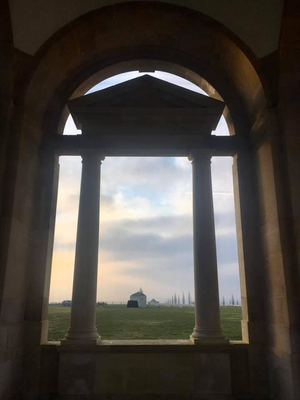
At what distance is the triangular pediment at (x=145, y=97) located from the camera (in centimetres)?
2725

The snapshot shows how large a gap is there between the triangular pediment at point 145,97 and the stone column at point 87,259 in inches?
199

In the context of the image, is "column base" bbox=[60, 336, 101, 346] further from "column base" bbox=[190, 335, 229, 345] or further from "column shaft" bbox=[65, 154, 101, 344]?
"column base" bbox=[190, 335, 229, 345]

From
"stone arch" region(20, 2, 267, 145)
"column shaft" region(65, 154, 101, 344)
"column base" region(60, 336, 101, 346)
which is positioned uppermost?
"stone arch" region(20, 2, 267, 145)

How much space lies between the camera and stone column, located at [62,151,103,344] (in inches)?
909

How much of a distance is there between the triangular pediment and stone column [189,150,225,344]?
4865mm

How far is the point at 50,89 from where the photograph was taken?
27812 mm

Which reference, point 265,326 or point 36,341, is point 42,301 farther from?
point 265,326

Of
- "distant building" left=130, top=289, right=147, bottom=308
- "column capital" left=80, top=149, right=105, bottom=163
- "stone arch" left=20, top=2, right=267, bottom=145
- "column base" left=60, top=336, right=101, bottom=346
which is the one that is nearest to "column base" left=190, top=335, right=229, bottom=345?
"column base" left=60, top=336, right=101, bottom=346

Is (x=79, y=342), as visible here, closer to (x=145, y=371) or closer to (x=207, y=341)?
(x=145, y=371)

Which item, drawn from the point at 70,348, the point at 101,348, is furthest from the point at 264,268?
the point at 70,348

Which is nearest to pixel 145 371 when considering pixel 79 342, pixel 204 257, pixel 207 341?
pixel 207 341

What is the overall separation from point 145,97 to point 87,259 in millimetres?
16186

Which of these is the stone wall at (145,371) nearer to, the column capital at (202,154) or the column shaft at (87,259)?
the column shaft at (87,259)

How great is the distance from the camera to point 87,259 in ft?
80.2
